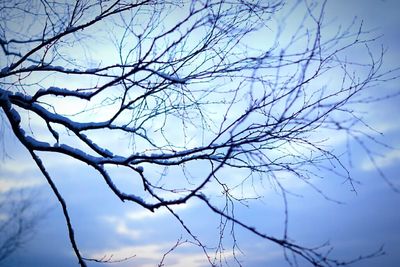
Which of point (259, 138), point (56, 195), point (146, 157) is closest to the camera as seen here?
point (259, 138)

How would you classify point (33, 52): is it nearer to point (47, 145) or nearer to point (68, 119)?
point (68, 119)

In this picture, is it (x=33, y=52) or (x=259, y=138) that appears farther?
(x=33, y=52)

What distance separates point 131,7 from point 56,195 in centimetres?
266

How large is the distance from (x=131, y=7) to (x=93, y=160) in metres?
1.97

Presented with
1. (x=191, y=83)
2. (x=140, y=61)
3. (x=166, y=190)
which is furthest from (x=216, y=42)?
(x=166, y=190)

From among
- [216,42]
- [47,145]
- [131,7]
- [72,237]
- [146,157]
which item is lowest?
[72,237]

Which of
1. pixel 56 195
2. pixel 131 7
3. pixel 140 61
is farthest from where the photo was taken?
pixel 56 195

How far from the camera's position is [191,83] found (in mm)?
3998

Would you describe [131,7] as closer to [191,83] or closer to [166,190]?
[191,83]

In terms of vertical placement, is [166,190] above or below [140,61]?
below

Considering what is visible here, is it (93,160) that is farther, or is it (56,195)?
(56,195)

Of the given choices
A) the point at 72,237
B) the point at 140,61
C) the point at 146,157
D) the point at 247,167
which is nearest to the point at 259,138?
the point at 247,167

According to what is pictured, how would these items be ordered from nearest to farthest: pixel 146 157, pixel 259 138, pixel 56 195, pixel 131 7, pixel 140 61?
pixel 259 138
pixel 146 157
pixel 140 61
pixel 131 7
pixel 56 195

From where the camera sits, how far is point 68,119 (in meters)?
4.23
